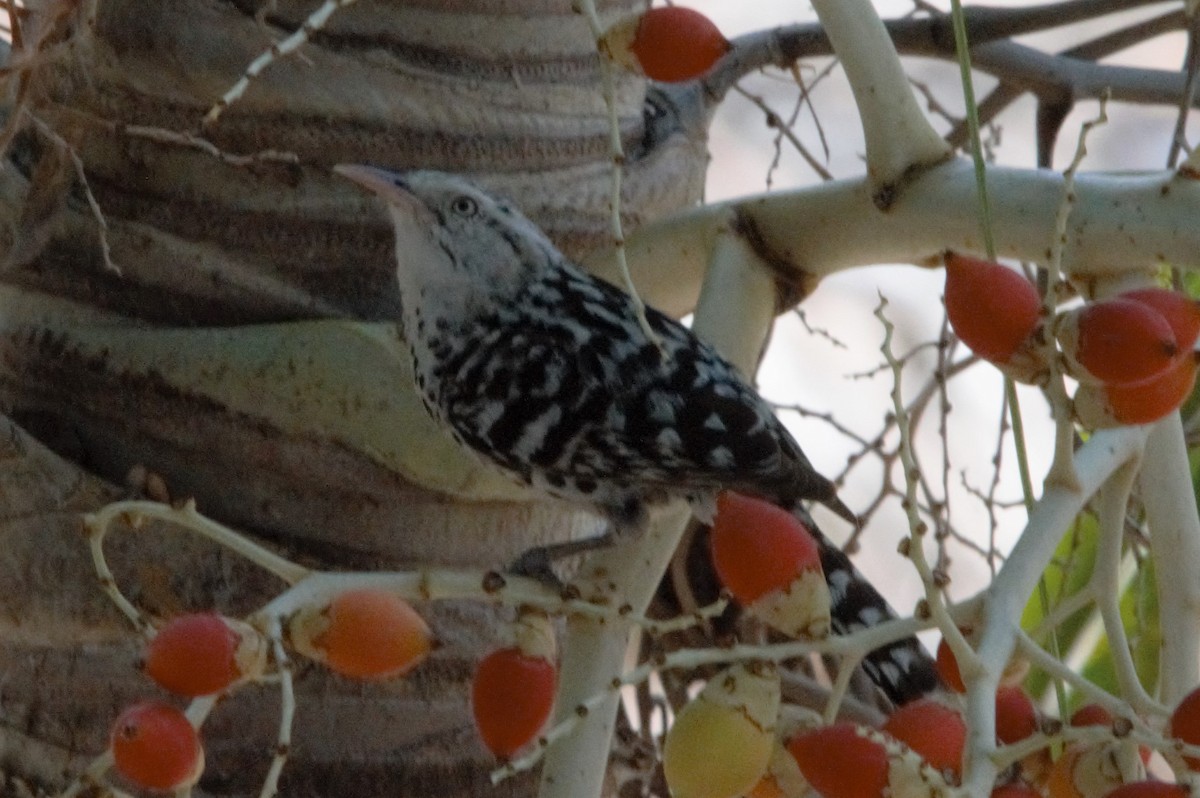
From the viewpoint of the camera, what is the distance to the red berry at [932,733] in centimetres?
77

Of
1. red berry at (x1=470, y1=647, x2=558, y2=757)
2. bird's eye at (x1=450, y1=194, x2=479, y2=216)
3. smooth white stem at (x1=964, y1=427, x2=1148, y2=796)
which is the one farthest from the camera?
bird's eye at (x1=450, y1=194, x2=479, y2=216)

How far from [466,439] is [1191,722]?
1.85 feet

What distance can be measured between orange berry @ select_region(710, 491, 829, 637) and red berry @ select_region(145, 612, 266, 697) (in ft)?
0.77

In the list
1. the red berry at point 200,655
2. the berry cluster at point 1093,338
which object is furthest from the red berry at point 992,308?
the red berry at point 200,655

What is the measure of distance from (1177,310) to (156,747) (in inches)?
20.8

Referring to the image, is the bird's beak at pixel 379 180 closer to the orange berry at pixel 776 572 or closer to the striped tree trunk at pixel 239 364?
the striped tree trunk at pixel 239 364

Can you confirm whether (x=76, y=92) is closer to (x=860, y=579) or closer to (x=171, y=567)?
(x=171, y=567)

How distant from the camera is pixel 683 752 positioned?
0.69 metres

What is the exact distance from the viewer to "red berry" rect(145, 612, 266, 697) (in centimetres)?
69

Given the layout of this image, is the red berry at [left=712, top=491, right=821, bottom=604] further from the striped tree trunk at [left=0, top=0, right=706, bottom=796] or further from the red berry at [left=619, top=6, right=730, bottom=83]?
the striped tree trunk at [left=0, top=0, right=706, bottom=796]

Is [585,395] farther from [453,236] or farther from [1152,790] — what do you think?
[1152,790]

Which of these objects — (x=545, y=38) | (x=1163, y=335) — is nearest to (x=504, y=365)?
(x=545, y=38)

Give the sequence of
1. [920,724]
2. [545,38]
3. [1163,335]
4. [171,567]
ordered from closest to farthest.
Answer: [1163,335], [920,724], [171,567], [545,38]

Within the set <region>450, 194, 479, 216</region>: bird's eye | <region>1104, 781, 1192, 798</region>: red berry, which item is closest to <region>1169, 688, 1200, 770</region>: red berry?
<region>1104, 781, 1192, 798</region>: red berry
